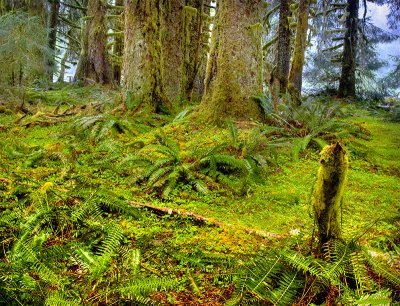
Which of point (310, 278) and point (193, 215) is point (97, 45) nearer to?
point (193, 215)

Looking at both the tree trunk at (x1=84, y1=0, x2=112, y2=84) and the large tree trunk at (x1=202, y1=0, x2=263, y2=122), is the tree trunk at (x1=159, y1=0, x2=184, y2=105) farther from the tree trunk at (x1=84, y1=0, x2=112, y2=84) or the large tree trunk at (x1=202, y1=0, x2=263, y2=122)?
the tree trunk at (x1=84, y1=0, x2=112, y2=84)

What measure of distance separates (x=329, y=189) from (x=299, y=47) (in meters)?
9.75

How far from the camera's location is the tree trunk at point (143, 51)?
6.45m

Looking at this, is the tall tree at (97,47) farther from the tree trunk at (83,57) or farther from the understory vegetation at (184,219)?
the understory vegetation at (184,219)

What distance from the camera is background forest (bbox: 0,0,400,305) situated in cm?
171

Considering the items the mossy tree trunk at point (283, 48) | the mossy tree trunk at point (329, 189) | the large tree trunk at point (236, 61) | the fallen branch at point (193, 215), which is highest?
the mossy tree trunk at point (283, 48)

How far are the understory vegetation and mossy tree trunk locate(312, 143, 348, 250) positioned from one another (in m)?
0.07

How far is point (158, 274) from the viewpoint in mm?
1962

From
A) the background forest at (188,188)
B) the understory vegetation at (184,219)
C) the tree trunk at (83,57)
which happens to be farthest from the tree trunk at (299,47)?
the tree trunk at (83,57)

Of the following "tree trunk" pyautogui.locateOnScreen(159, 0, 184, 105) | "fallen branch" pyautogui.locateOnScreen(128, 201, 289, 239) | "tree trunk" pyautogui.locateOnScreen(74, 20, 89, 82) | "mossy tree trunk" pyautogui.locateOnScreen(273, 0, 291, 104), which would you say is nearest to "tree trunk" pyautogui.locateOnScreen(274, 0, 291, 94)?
"mossy tree trunk" pyautogui.locateOnScreen(273, 0, 291, 104)

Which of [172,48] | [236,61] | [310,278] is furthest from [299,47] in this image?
[310,278]

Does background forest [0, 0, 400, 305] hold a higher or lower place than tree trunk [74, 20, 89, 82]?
lower

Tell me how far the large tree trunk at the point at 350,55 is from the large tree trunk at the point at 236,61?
10656 mm

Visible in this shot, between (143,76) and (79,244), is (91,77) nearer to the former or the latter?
(143,76)
